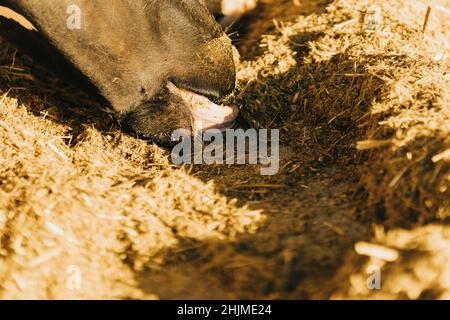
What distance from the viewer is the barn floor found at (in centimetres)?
160

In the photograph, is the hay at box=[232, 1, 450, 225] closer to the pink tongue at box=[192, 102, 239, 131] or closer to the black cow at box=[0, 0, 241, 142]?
the pink tongue at box=[192, 102, 239, 131]

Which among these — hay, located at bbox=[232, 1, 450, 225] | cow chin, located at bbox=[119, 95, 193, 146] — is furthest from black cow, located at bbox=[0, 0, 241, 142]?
hay, located at bbox=[232, 1, 450, 225]

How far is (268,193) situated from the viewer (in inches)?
79.5

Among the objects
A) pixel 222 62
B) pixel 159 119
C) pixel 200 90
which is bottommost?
pixel 159 119

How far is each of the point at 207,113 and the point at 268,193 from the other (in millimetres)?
553

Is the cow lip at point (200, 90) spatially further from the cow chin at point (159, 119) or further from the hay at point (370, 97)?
the hay at point (370, 97)

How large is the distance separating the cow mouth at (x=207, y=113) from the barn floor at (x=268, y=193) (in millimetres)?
150

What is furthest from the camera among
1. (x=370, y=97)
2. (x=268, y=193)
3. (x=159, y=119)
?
(x=159, y=119)

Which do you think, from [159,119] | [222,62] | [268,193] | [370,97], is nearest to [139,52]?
[159,119]

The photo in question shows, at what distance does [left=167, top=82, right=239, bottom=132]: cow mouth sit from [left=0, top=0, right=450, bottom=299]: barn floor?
0.15 meters

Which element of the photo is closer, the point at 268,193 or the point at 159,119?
the point at 268,193

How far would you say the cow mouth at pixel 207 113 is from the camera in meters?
2.34

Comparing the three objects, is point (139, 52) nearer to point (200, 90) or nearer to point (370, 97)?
point (200, 90)
